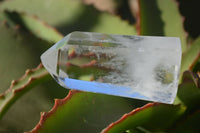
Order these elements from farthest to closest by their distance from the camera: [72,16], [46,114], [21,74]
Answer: [72,16], [21,74], [46,114]

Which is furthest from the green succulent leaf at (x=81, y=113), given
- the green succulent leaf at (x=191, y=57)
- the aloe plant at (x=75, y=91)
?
the green succulent leaf at (x=191, y=57)

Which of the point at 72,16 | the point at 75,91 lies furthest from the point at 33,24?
the point at 75,91

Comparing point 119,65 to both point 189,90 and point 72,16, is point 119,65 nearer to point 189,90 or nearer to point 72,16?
point 189,90

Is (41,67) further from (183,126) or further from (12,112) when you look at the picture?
(183,126)

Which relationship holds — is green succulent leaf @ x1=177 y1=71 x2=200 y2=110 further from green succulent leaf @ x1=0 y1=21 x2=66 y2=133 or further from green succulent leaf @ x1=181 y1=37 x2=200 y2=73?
green succulent leaf @ x1=0 y1=21 x2=66 y2=133

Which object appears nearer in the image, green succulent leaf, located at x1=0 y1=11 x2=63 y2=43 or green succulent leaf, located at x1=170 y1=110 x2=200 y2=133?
green succulent leaf, located at x1=170 y1=110 x2=200 y2=133

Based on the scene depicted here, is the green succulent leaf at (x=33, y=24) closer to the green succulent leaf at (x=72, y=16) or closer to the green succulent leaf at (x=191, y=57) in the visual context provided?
the green succulent leaf at (x=72, y=16)

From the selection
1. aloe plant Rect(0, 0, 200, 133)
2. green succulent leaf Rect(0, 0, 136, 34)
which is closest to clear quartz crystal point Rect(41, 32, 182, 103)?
aloe plant Rect(0, 0, 200, 133)
